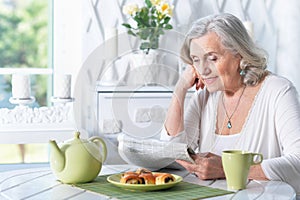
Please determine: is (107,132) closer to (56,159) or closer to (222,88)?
(222,88)

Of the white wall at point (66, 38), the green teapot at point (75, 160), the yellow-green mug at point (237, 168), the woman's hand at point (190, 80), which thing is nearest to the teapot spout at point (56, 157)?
the green teapot at point (75, 160)

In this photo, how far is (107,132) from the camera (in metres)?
2.59

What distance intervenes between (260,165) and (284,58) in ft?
5.25

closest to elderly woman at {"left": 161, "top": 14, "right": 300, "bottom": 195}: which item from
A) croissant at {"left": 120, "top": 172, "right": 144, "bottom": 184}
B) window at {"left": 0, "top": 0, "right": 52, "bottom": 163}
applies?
croissant at {"left": 120, "top": 172, "right": 144, "bottom": 184}

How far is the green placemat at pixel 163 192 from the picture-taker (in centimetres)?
133

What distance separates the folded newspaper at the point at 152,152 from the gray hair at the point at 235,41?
39 centimetres

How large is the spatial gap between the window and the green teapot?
4.97 feet

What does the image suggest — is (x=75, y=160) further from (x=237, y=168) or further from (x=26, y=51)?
(x=26, y=51)

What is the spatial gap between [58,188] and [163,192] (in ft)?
0.86

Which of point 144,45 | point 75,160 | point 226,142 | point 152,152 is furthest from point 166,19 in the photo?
point 75,160

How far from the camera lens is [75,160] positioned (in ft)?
4.71

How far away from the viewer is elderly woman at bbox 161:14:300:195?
1770 mm

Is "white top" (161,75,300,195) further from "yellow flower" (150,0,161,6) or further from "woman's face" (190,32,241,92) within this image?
"yellow flower" (150,0,161,6)

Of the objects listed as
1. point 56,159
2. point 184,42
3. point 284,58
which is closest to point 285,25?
point 284,58
